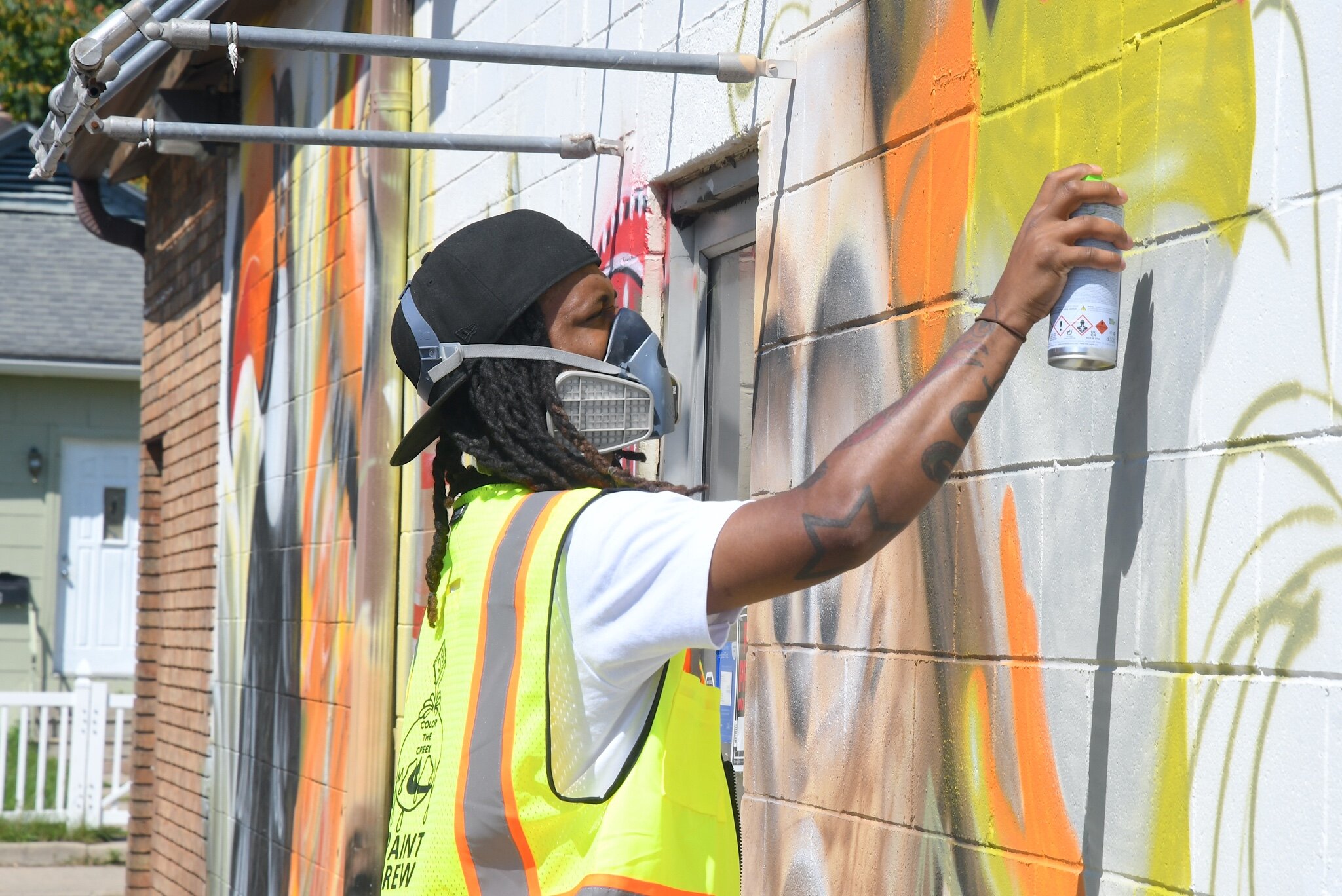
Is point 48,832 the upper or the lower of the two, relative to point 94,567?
lower

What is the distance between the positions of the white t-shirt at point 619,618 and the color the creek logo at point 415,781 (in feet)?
0.83

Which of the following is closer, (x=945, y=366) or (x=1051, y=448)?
(x=945, y=366)

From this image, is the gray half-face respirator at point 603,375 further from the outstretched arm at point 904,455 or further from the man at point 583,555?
the outstretched arm at point 904,455

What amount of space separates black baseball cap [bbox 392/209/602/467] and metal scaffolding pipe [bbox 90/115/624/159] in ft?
5.53

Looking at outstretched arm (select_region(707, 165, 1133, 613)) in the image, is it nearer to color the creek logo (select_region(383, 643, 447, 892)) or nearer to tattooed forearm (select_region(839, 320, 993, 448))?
tattooed forearm (select_region(839, 320, 993, 448))

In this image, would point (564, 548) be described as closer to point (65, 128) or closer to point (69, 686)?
point (65, 128)

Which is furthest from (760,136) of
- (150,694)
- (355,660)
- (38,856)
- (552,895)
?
(38,856)

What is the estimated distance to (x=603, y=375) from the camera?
2682 millimetres

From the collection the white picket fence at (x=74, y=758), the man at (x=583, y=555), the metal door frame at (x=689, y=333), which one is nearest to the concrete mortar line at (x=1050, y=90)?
the man at (x=583, y=555)

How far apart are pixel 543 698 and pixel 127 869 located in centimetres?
912

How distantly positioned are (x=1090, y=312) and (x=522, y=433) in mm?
862

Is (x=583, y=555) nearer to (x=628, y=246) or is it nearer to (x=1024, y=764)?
(x=1024, y=764)

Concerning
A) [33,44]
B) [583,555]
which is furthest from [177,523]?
[33,44]

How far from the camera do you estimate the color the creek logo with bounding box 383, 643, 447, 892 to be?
2459mm
